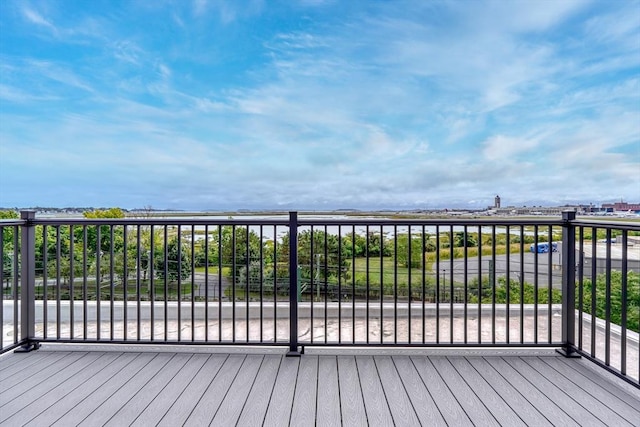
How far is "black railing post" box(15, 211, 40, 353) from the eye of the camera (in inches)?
87.4

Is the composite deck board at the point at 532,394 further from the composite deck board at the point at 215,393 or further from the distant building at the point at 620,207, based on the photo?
the distant building at the point at 620,207

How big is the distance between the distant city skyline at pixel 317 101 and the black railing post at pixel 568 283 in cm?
504

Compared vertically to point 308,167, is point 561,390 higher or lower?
lower

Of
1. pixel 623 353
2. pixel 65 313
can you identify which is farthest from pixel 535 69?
pixel 65 313

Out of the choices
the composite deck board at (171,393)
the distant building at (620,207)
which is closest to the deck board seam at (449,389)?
the composite deck board at (171,393)

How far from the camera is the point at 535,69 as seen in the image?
886 centimetres

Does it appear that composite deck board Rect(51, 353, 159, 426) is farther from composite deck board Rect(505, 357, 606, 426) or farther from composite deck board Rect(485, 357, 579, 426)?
composite deck board Rect(505, 357, 606, 426)

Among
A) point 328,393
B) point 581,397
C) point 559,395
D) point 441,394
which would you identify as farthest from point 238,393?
point 581,397

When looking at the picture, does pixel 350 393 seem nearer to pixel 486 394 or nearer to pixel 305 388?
pixel 305 388

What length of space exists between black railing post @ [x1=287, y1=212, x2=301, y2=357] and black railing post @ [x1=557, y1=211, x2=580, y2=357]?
1912 millimetres

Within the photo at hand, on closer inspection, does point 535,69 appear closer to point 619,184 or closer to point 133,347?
point 619,184

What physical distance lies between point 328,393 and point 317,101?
33.3 ft

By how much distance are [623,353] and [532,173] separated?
11.7m

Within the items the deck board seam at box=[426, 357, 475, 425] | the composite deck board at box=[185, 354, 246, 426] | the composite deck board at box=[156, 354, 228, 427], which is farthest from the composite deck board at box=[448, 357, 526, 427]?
the composite deck board at box=[156, 354, 228, 427]
